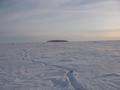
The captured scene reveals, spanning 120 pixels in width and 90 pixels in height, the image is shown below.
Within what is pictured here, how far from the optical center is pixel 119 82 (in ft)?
6.59

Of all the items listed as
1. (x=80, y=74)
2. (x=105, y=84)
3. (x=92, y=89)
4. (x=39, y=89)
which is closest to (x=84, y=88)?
(x=92, y=89)

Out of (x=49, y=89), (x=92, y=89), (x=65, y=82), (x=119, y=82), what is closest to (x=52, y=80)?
(x=65, y=82)

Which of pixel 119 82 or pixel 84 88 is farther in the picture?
pixel 119 82

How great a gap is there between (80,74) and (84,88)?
1.90 feet

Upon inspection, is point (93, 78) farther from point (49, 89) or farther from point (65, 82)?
point (49, 89)

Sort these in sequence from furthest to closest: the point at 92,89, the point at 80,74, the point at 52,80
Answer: the point at 80,74
the point at 52,80
the point at 92,89

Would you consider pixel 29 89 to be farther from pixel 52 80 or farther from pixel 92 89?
pixel 92 89

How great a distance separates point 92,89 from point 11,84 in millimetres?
745

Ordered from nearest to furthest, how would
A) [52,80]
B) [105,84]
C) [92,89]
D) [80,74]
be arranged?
[92,89] < [105,84] < [52,80] < [80,74]

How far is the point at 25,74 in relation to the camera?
243cm

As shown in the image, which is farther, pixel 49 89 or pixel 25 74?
pixel 25 74

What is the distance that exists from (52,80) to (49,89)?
0.33 meters

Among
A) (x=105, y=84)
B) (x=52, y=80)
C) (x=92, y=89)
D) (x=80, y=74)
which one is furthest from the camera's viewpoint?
(x=80, y=74)

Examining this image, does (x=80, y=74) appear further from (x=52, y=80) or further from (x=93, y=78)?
(x=52, y=80)
